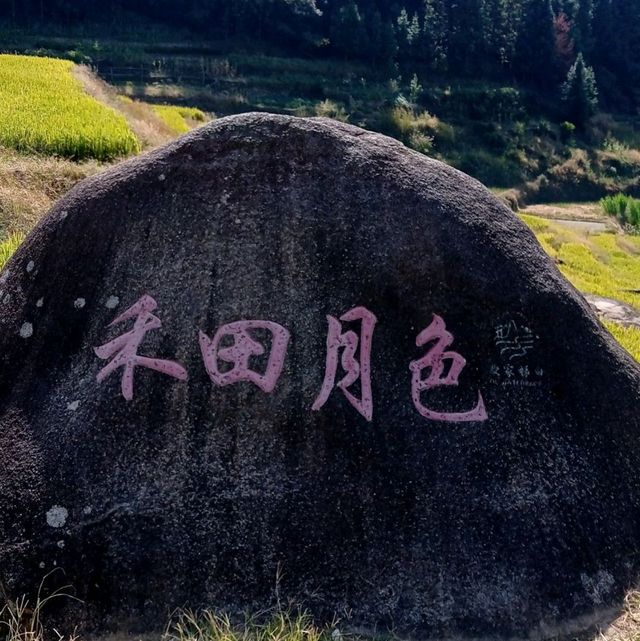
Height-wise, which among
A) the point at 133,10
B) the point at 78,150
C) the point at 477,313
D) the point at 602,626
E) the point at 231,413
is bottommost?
the point at 133,10

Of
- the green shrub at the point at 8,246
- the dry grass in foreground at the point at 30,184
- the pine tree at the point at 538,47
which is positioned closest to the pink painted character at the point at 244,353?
the green shrub at the point at 8,246

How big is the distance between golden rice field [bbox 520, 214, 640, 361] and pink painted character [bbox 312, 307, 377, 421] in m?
4.52

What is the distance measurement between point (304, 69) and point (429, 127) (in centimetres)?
1017

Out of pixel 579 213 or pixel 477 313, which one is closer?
pixel 477 313

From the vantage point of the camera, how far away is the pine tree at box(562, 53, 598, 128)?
44.9 m

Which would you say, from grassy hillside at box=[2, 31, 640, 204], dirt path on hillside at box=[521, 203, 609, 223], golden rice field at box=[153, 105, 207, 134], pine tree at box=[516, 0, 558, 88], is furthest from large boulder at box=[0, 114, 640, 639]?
pine tree at box=[516, 0, 558, 88]

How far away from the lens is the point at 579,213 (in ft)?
98.6

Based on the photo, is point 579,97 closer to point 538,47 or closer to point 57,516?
point 538,47

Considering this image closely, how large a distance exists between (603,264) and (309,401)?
13439mm

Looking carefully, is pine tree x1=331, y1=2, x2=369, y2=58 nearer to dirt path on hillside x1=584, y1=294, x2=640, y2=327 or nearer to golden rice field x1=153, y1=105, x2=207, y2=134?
golden rice field x1=153, y1=105, x2=207, y2=134

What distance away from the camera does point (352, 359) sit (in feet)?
11.7

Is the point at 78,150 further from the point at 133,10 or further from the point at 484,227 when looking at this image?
the point at 133,10

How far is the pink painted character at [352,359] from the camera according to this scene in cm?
351

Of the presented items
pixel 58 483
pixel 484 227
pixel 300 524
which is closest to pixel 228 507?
pixel 300 524
